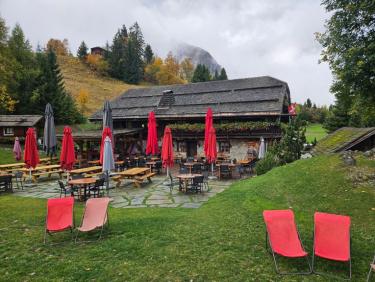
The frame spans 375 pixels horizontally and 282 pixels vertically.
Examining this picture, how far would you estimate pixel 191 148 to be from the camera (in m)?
26.4

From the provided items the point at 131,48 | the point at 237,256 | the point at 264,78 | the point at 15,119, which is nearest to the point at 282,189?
the point at 237,256

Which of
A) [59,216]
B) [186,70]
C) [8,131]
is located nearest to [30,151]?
[59,216]

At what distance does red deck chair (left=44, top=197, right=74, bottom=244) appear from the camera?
22.6 ft

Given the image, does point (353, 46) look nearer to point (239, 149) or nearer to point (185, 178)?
point (185, 178)

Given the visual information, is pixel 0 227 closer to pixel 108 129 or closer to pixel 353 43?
pixel 108 129

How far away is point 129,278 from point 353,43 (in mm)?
10356

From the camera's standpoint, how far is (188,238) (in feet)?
22.0

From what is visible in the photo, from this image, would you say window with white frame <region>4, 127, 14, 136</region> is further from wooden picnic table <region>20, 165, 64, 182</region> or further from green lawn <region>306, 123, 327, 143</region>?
green lawn <region>306, 123, 327, 143</region>

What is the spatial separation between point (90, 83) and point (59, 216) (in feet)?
215

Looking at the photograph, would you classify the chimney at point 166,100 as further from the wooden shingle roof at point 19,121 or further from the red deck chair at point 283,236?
the red deck chair at point 283,236

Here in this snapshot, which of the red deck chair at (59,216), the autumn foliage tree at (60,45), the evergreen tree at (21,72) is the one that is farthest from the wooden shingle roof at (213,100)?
the autumn foliage tree at (60,45)

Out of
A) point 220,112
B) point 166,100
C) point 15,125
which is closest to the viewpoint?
point 220,112

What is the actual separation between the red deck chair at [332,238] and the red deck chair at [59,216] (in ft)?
18.2

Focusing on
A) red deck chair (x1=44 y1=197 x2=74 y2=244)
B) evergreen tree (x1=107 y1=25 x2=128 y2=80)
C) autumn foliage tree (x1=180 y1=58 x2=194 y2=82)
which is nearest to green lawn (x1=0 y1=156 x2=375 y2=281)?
red deck chair (x1=44 y1=197 x2=74 y2=244)
